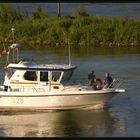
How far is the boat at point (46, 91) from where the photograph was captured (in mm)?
17047

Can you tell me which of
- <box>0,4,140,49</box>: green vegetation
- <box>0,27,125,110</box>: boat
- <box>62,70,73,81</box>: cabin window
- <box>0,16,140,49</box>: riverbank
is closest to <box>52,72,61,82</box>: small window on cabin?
<box>0,27,125,110</box>: boat

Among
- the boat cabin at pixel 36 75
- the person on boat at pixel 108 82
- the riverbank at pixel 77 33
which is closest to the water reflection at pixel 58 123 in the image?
the person on boat at pixel 108 82

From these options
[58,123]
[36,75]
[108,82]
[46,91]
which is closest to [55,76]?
[36,75]

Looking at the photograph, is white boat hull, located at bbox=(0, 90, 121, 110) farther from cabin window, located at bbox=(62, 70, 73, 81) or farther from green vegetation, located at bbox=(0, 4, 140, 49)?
green vegetation, located at bbox=(0, 4, 140, 49)

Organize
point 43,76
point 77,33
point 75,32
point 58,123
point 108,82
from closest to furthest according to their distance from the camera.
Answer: point 58,123 < point 43,76 < point 108,82 < point 77,33 < point 75,32

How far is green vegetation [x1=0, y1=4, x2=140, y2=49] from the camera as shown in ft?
117

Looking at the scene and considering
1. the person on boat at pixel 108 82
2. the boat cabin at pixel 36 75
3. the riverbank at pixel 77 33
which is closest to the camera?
the boat cabin at pixel 36 75

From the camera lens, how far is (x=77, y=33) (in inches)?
1421

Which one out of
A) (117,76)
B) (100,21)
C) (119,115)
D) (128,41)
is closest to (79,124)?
(119,115)

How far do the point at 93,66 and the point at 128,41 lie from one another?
9046 mm

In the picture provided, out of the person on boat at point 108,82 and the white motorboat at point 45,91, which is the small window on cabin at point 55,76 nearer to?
the white motorboat at point 45,91

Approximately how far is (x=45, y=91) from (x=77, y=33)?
19357 millimetres

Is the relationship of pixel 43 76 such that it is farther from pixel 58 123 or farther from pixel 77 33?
pixel 77 33

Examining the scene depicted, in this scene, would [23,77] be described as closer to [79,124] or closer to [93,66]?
[79,124]
